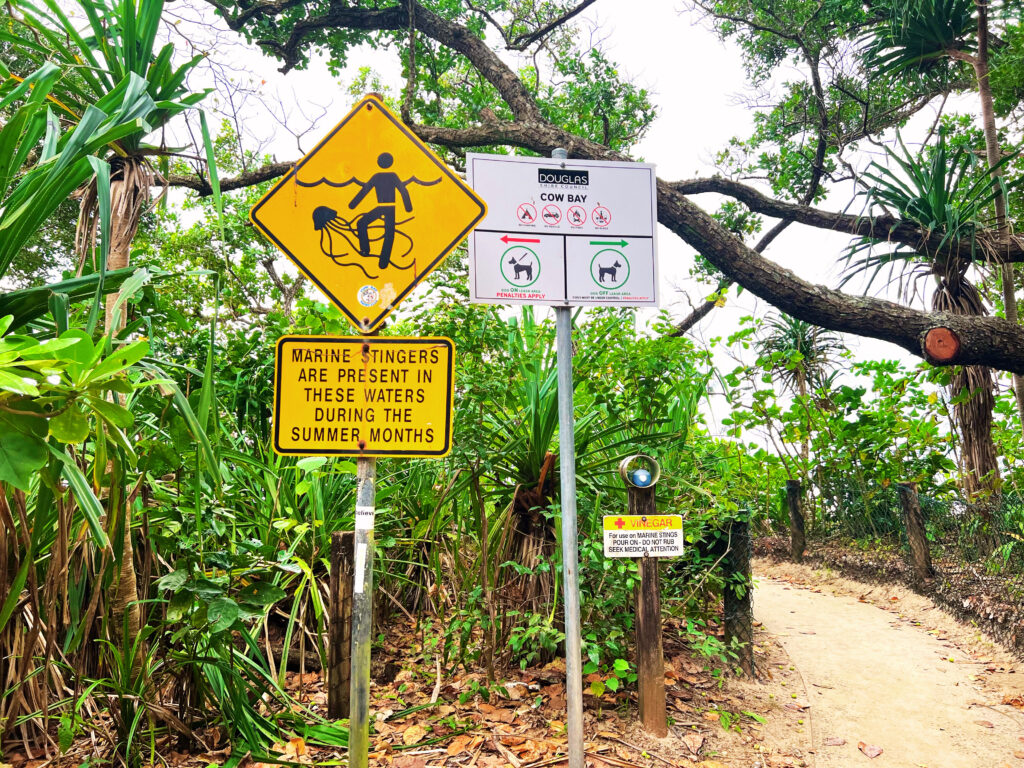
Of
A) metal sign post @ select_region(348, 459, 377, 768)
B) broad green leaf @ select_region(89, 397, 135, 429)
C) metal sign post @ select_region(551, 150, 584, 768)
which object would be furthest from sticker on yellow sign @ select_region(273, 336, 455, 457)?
metal sign post @ select_region(551, 150, 584, 768)

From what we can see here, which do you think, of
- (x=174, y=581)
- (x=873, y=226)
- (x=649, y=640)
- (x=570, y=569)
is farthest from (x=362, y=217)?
(x=873, y=226)

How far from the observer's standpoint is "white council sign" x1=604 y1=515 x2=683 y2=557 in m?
3.55

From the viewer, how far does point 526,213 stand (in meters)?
3.49

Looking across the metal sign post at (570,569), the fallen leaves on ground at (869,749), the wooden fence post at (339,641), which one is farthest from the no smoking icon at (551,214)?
the fallen leaves on ground at (869,749)

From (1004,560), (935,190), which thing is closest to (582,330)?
(1004,560)

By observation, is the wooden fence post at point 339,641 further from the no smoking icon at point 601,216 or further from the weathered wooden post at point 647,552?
the no smoking icon at point 601,216

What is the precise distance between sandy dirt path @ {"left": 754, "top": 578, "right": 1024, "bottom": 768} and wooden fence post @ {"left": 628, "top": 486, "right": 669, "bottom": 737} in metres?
0.82

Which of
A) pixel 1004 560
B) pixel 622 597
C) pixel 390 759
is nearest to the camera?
pixel 390 759

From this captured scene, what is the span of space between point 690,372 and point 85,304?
3.39m

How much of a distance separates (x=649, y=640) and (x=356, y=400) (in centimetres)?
221

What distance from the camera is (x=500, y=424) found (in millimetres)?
4074

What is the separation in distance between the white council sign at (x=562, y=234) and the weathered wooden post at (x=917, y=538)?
17.8 feet

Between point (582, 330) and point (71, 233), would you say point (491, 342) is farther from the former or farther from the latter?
point (71, 233)

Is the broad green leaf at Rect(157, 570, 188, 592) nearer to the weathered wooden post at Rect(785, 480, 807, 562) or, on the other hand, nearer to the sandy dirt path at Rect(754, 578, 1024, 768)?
the sandy dirt path at Rect(754, 578, 1024, 768)
